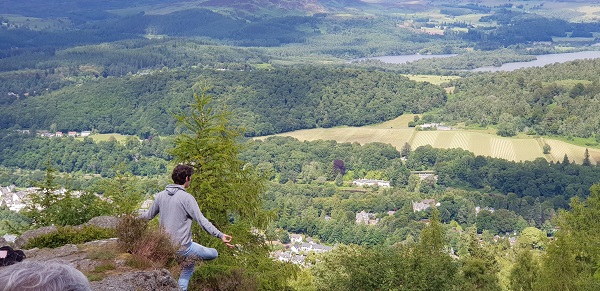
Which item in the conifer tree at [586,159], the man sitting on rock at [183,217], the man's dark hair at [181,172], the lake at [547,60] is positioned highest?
the man's dark hair at [181,172]

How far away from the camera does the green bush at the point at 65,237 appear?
12.2 metres

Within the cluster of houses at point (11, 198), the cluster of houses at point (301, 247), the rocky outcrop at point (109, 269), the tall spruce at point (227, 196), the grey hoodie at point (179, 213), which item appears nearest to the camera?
the rocky outcrop at point (109, 269)

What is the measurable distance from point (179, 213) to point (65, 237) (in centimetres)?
367

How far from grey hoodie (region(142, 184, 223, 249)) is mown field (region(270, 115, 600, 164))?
206 feet

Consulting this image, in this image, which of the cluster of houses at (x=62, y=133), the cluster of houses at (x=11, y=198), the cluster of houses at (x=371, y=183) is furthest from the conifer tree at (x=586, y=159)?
the cluster of houses at (x=62, y=133)

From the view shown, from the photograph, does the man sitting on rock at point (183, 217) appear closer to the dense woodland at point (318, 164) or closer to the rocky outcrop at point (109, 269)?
the rocky outcrop at point (109, 269)

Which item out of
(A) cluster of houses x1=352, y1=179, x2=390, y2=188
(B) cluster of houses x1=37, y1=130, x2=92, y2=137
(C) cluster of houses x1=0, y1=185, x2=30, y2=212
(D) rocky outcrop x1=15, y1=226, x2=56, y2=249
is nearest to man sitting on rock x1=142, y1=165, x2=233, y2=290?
(D) rocky outcrop x1=15, y1=226, x2=56, y2=249

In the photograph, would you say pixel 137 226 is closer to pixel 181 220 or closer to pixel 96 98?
pixel 181 220

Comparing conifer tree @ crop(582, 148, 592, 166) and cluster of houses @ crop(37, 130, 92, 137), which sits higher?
conifer tree @ crop(582, 148, 592, 166)

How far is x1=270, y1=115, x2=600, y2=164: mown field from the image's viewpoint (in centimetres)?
7062

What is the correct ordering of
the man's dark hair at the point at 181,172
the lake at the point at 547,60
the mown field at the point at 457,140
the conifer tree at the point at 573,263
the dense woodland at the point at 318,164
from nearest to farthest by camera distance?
the man's dark hair at the point at 181,172
the dense woodland at the point at 318,164
the conifer tree at the point at 573,263
the mown field at the point at 457,140
the lake at the point at 547,60

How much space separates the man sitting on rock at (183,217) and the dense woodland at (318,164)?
1.67 metres

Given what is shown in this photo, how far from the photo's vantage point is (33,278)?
12.4ft

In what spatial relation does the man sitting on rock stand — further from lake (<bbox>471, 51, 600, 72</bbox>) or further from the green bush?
lake (<bbox>471, 51, 600, 72</bbox>)
